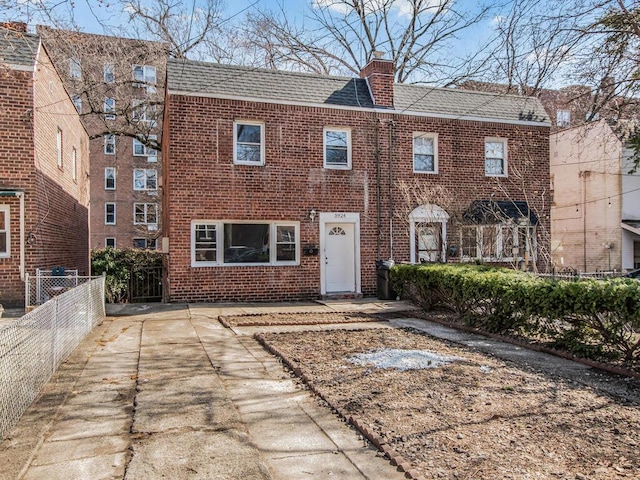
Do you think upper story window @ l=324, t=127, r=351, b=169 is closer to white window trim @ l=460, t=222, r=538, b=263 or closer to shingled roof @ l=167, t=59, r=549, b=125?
shingled roof @ l=167, t=59, r=549, b=125

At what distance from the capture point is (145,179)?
34375 millimetres

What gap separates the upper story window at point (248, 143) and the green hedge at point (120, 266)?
439 centimetres

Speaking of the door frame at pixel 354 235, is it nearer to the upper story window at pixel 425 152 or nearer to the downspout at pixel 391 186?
the downspout at pixel 391 186

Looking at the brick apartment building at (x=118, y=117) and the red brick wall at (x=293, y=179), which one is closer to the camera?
the red brick wall at (x=293, y=179)

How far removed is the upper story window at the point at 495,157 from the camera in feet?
54.4

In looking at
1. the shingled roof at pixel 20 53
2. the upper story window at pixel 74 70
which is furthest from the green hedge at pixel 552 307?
the upper story window at pixel 74 70

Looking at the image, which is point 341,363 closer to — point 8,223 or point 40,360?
point 40,360

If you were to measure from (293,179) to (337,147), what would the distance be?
178cm

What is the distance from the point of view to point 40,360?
545 centimetres

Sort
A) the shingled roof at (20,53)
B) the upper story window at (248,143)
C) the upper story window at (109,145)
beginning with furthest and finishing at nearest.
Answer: the upper story window at (109,145) → the upper story window at (248,143) → the shingled roof at (20,53)

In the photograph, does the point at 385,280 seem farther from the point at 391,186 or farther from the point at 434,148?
the point at 434,148

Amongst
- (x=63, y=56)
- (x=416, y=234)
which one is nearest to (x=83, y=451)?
(x=416, y=234)

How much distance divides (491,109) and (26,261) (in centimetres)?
1458

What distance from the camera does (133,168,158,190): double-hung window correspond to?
34.2m
